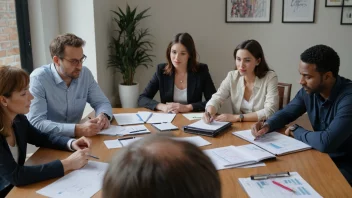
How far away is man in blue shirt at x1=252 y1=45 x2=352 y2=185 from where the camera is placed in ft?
5.69

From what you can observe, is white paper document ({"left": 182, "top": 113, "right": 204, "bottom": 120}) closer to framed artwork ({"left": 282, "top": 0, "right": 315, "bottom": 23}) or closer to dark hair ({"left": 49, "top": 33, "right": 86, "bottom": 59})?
dark hair ({"left": 49, "top": 33, "right": 86, "bottom": 59})

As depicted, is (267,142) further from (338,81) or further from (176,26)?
(176,26)

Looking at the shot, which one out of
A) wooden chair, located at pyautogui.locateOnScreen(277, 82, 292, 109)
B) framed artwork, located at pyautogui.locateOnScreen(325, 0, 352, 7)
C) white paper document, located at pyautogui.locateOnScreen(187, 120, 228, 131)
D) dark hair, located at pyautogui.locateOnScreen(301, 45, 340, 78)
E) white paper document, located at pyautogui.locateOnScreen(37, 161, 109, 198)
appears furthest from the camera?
framed artwork, located at pyautogui.locateOnScreen(325, 0, 352, 7)

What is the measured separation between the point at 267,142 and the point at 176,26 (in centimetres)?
281

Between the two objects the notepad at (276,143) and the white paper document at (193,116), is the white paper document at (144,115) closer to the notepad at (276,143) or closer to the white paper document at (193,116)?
the white paper document at (193,116)

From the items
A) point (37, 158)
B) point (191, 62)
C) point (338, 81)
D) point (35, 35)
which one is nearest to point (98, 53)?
point (35, 35)

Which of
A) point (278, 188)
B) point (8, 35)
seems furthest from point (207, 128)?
point (8, 35)

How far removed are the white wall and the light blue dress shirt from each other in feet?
7.03

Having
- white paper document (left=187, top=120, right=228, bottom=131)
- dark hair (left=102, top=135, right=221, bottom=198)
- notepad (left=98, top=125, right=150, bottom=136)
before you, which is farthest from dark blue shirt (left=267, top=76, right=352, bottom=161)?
dark hair (left=102, top=135, right=221, bottom=198)

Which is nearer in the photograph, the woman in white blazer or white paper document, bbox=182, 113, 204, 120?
white paper document, bbox=182, 113, 204, 120

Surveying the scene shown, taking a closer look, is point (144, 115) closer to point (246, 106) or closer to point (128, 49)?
point (246, 106)

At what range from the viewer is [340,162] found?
1870mm

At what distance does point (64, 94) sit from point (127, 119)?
1.44 ft

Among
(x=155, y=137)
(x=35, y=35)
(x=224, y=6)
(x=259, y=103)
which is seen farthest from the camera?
(x=224, y=6)
